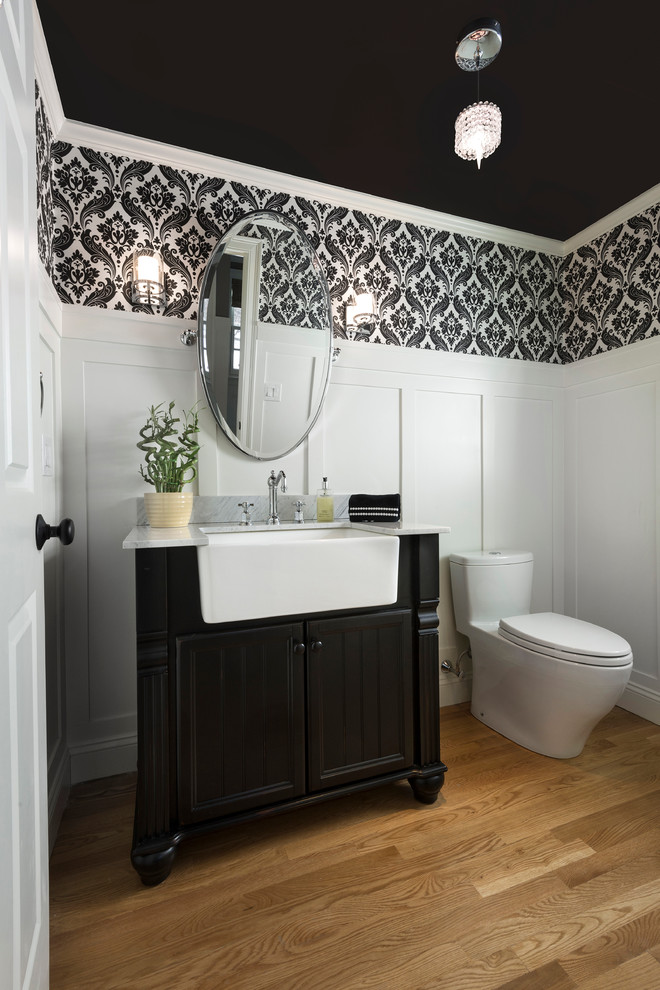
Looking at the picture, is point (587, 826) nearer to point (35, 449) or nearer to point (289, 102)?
point (35, 449)

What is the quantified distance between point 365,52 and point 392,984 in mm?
2467

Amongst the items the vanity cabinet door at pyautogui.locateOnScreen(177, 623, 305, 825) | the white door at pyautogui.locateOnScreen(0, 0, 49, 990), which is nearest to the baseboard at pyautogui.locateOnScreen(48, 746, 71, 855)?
the vanity cabinet door at pyautogui.locateOnScreen(177, 623, 305, 825)

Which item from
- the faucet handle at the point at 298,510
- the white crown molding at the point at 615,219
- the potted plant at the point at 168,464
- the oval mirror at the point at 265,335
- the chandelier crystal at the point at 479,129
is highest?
the white crown molding at the point at 615,219

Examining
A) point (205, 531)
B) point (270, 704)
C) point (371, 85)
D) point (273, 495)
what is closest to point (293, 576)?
point (270, 704)

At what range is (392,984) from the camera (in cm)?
109

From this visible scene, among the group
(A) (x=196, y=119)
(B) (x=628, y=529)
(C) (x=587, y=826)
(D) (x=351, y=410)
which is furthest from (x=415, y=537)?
(A) (x=196, y=119)

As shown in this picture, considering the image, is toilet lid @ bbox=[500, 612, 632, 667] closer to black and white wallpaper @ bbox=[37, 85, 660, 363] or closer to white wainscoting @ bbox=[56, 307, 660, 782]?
white wainscoting @ bbox=[56, 307, 660, 782]

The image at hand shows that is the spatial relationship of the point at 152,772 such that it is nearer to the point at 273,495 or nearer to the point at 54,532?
the point at 54,532

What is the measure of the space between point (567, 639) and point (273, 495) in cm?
127

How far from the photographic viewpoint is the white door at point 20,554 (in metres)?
0.69

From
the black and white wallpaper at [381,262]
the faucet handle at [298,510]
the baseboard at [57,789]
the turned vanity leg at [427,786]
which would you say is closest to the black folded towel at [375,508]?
the faucet handle at [298,510]

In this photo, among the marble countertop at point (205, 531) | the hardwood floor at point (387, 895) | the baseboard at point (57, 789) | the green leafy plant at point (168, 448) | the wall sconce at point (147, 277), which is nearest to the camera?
the hardwood floor at point (387, 895)

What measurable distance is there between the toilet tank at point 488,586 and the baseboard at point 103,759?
59.7 inches

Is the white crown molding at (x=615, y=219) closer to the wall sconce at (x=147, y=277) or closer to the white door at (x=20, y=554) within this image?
the wall sconce at (x=147, y=277)
